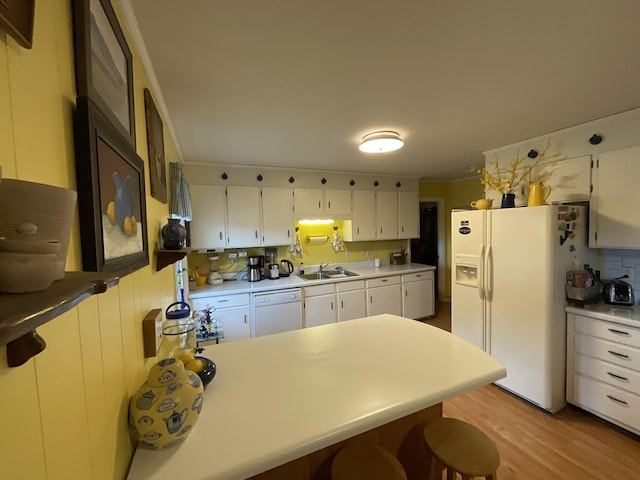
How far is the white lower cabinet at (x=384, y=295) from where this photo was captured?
3812mm

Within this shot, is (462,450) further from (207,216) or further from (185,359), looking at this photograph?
(207,216)

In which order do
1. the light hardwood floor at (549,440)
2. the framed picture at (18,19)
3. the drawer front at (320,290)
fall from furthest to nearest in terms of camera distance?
the drawer front at (320,290), the light hardwood floor at (549,440), the framed picture at (18,19)

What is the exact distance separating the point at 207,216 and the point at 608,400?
3.96 m

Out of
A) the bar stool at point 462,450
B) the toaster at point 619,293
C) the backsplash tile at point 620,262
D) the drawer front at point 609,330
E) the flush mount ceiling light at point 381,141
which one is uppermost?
the flush mount ceiling light at point 381,141

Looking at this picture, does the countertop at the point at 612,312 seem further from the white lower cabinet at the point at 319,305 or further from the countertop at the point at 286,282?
the white lower cabinet at the point at 319,305

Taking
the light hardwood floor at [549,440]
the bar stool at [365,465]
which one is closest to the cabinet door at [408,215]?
the light hardwood floor at [549,440]

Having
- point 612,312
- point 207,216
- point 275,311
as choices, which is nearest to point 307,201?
point 207,216

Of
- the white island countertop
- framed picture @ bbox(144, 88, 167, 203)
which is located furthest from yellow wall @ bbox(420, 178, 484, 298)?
framed picture @ bbox(144, 88, 167, 203)

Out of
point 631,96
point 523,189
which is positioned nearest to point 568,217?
point 523,189

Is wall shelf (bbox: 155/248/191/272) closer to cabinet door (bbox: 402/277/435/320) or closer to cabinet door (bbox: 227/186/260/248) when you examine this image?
cabinet door (bbox: 227/186/260/248)

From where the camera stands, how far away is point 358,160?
3307mm

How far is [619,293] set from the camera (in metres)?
2.16

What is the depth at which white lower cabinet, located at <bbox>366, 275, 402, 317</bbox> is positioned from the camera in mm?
3812

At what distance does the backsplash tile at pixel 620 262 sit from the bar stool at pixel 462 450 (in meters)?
2.22
